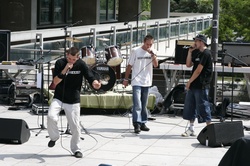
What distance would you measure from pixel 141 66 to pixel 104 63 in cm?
338

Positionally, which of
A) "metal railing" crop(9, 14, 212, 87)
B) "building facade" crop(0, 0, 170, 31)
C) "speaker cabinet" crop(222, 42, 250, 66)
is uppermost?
"building facade" crop(0, 0, 170, 31)

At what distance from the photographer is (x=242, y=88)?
57.1ft

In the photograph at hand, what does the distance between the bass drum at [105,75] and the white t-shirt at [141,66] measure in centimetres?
264

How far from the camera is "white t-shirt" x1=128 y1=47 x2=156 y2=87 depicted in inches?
503

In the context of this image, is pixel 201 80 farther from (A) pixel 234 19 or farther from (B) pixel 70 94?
(A) pixel 234 19

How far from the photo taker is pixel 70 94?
10609mm

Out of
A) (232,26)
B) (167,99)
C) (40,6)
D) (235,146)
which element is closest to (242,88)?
(167,99)

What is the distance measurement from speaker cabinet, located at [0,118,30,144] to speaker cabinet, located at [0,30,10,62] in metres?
5.05

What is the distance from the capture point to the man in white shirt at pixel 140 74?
41.8 feet

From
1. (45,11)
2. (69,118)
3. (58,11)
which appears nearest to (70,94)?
(69,118)

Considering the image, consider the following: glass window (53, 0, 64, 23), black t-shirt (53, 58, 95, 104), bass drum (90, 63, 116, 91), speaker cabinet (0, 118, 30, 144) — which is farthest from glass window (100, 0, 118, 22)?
black t-shirt (53, 58, 95, 104)

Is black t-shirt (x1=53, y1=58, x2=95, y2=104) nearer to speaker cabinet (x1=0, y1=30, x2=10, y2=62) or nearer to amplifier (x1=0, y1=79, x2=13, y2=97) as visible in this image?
amplifier (x1=0, y1=79, x2=13, y2=97)

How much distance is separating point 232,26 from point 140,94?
9.45 m

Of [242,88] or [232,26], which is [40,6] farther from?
[242,88]
